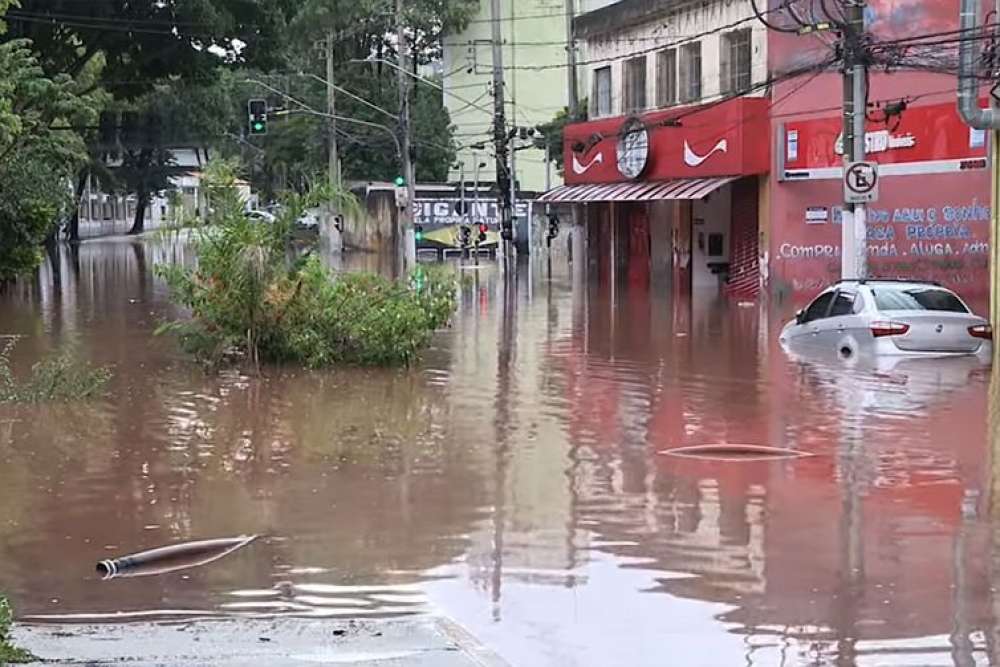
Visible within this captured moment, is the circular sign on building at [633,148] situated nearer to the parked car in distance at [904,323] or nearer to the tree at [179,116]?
the tree at [179,116]

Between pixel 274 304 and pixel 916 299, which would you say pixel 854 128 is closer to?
pixel 916 299

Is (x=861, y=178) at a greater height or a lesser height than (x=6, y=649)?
greater

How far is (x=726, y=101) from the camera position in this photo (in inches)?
1389

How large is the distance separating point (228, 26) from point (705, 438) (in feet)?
68.2

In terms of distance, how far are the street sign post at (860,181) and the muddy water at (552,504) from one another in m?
4.87

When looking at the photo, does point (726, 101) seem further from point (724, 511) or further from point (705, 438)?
point (724, 511)

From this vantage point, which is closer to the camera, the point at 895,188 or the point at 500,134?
the point at 895,188

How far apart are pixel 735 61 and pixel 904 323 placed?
57.6 feet

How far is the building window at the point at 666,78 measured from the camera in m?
39.4

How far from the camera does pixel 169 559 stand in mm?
9211

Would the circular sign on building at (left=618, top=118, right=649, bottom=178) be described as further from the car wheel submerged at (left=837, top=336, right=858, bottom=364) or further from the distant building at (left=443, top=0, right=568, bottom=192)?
the distant building at (left=443, top=0, right=568, bottom=192)

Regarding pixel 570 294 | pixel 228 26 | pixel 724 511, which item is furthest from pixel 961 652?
pixel 570 294

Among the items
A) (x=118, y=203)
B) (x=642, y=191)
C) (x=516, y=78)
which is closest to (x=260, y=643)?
(x=642, y=191)

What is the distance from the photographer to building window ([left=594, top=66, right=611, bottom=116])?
43281mm
